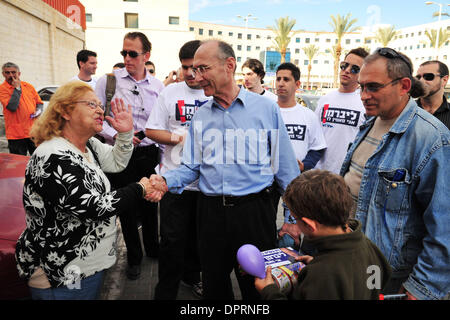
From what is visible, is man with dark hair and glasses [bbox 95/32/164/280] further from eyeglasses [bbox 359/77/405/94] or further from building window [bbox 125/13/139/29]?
building window [bbox 125/13/139/29]

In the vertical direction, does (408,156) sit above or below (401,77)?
below

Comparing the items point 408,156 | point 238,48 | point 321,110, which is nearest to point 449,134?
point 408,156

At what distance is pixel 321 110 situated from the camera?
3982mm

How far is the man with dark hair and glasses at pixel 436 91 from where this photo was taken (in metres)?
4.04

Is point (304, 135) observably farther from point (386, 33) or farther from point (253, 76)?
point (386, 33)

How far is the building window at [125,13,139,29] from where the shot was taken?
3666 cm

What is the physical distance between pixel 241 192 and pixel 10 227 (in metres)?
1.78

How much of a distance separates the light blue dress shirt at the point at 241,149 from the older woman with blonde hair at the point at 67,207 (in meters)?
0.55

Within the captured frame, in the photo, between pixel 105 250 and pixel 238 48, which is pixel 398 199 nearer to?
pixel 105 250

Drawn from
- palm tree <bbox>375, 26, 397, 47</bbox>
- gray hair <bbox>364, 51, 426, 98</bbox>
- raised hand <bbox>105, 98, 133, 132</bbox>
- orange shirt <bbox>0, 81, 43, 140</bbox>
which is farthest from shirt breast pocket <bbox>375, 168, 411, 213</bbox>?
palm tree <bbox>375, 26, 397, 47</bbox>

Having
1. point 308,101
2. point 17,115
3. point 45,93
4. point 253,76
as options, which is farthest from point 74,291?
point 308,101

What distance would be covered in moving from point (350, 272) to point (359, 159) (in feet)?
3.31

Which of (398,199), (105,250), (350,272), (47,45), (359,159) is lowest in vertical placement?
(105,250)

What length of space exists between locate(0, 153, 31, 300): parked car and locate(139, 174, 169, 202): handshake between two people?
1038 millimetres
